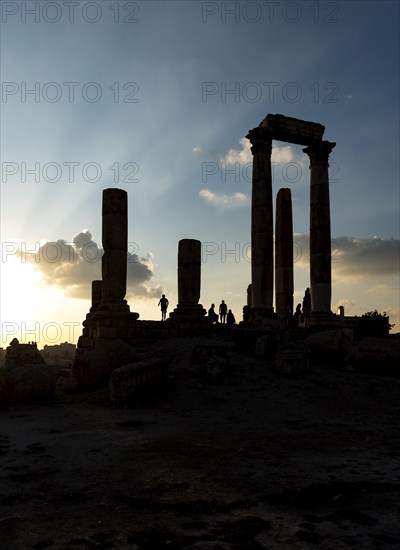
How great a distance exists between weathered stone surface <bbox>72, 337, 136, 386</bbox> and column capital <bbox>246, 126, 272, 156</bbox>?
43.2 feet

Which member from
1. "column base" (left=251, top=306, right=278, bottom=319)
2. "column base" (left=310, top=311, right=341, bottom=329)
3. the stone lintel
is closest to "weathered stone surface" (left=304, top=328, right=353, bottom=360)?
"column base" (left=251, top=306, right=278, bottom=319)

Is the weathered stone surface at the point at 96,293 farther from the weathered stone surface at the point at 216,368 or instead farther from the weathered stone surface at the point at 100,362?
the weathered stone surface at the point at 216,368

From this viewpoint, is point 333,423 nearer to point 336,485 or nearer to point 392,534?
point 336,485

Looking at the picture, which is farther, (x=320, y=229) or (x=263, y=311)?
(x=320, y=229)

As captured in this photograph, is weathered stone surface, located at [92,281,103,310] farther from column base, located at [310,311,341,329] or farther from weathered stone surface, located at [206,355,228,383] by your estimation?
weathered stone surface, located at [206,355,228,383]

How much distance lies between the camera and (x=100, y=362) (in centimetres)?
1470

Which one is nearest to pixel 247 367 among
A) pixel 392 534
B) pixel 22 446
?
pixel 22 446

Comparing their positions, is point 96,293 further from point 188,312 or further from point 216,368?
point 216,368

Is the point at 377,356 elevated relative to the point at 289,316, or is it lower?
lower

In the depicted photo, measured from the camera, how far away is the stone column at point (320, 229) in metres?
25.0

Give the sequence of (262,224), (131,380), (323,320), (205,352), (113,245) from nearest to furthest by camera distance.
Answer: (131,380) → (205,352) → (113,245) → (262,224) → (323,320)

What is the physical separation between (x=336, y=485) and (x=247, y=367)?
344 inches

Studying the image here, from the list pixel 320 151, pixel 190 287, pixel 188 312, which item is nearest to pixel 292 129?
pixel 320 151

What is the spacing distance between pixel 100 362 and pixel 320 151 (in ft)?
53.8
